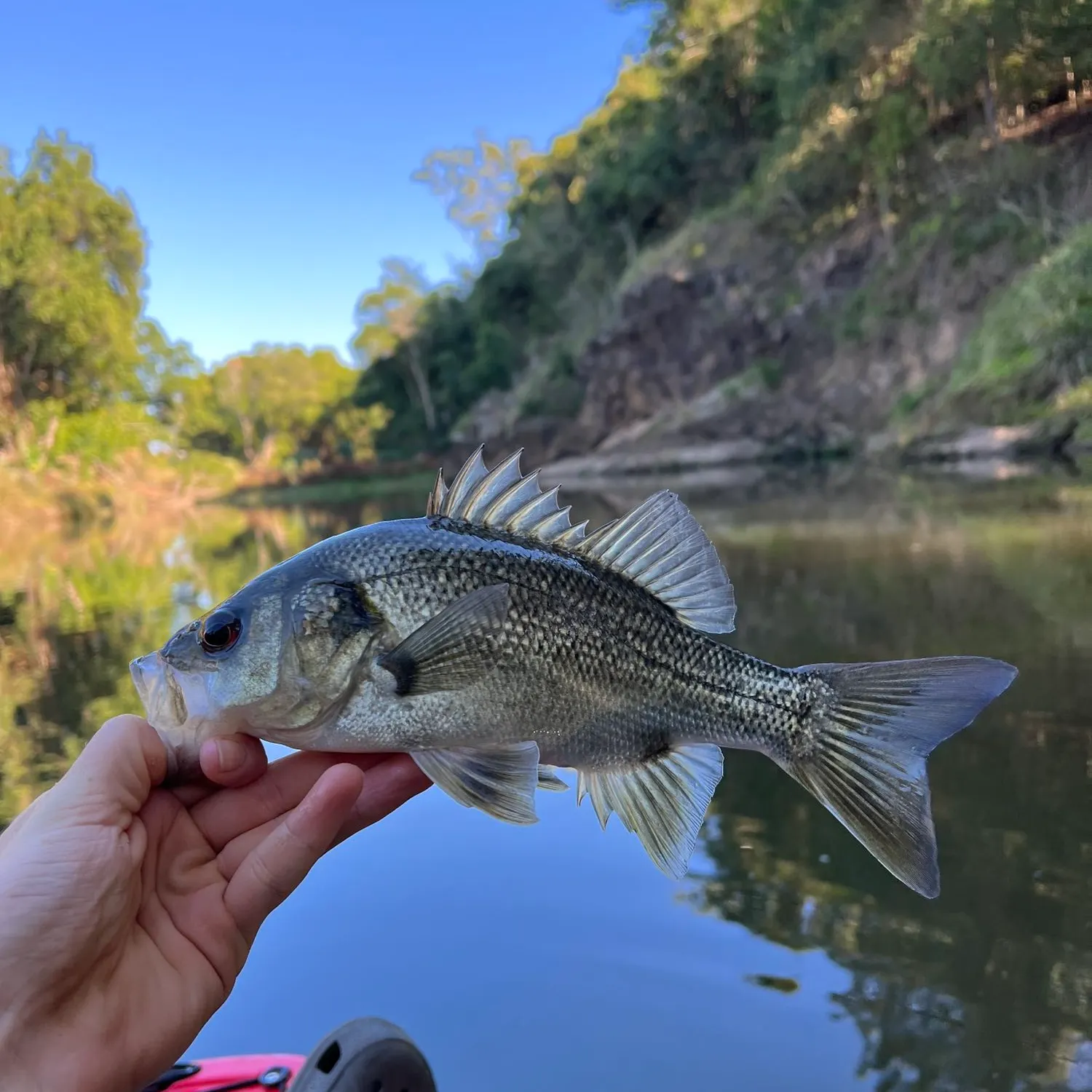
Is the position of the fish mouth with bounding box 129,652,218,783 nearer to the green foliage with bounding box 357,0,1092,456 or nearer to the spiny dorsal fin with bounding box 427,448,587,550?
the spiny dorsal fin with bounding box 427,448,587,550

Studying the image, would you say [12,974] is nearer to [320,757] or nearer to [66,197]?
[320,757]

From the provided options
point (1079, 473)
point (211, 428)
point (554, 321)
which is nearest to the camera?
point (1079, 473)

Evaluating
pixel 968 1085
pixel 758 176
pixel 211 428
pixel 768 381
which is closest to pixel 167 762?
pixel 968 1085

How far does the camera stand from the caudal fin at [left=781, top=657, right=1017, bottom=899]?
165 centimetres

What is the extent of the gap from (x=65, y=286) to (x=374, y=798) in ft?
141

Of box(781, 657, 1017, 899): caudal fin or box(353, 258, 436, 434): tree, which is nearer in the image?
box(781, 657, 1017, 899): caudal fin

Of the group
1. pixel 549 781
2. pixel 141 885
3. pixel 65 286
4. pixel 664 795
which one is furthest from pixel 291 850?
pixel 65 286

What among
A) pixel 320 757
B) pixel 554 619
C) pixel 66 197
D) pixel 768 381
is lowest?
pixel 320 757

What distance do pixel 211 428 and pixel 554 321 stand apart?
36.8 meters

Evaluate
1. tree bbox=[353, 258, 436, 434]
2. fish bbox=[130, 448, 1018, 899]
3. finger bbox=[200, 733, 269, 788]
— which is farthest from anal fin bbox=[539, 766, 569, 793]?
tree bbox=[353, 258, 436, 434]

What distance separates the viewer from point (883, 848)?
1.70 m

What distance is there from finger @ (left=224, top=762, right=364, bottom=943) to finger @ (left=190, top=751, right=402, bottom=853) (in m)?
0.15

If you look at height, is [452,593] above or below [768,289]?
below

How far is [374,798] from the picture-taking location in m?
1.95
